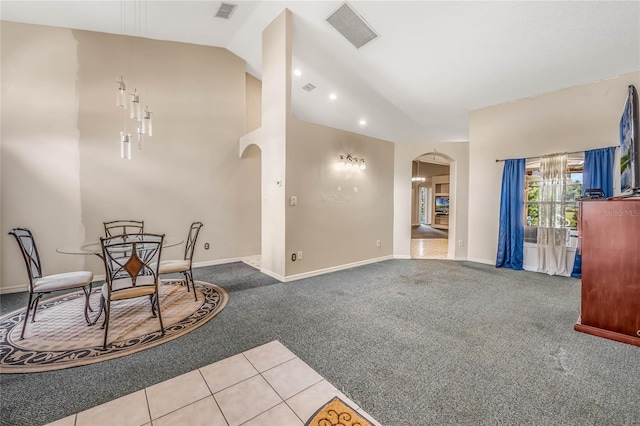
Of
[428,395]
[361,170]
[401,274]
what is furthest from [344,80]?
[428,395]

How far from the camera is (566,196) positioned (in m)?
4.59

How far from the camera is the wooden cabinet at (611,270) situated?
93.4 inches

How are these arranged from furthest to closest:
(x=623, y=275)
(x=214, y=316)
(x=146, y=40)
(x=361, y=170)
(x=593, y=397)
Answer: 1. (x=361, y=170)
2. (x=146, y=40)
3. (x=214, y=316)
4. (x=623, y=275)
5. (x=593, y=397)

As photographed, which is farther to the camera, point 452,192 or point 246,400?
point 452,192

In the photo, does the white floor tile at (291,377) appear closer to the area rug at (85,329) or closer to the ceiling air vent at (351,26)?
the area rug at (85,329)

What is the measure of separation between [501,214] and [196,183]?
6.10 meters

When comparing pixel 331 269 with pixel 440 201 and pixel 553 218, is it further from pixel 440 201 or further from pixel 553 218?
pixel 440 201

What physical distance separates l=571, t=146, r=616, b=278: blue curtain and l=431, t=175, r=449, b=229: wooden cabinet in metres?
8.97

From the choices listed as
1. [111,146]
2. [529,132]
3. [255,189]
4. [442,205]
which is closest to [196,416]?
[111,146]

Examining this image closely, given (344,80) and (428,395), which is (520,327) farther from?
(344,80)

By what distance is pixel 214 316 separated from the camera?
290 cm

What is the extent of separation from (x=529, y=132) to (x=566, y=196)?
1338 millimetres

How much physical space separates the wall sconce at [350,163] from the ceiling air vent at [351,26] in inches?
75.5

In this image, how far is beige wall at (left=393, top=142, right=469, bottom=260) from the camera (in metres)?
5.89
